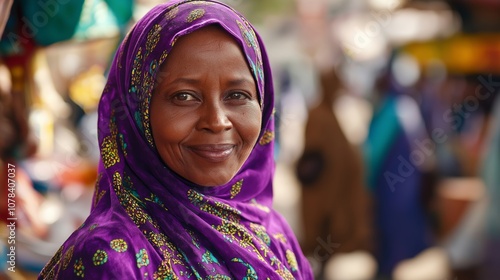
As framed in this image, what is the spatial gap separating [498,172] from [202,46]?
3713 mm

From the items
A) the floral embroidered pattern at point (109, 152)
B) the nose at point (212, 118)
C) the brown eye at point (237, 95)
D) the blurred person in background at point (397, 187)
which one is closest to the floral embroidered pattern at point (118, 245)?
the floral embroidered pattern at point (109, 152)

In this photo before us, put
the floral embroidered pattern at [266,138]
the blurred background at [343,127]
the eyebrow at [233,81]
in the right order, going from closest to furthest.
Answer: the eyebrow at [233,81] → the floral embroidered pattern at [266,138] → the blurred background at [343,127]

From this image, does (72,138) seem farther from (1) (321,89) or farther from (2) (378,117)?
(2) (378,117)

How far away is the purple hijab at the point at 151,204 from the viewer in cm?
177

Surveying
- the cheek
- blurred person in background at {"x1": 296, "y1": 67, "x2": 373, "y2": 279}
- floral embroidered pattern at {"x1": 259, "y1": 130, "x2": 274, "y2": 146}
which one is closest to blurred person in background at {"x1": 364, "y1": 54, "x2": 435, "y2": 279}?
blurred person in background at {"x1": 296, "y1": 67, "x2": 373, "y2": 279}

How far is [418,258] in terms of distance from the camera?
6059mm

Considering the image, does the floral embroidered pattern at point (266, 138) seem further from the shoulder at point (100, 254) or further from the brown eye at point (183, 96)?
the shoulder at point (100, 254)

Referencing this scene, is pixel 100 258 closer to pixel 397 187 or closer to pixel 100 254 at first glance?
pixel 100 254

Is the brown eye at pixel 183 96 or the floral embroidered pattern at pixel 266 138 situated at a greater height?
the brown eye at pixel 183 96

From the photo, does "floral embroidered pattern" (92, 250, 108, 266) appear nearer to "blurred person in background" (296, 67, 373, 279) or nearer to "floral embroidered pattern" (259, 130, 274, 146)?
"floral embroidered pattern" (259, 130, 274, 146)

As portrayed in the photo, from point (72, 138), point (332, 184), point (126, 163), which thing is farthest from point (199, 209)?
point (332, 184)

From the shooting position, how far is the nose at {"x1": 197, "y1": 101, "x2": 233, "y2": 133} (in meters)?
1.84

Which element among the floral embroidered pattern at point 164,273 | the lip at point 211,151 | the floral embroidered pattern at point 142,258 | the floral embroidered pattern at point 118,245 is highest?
the lip at point 211,151

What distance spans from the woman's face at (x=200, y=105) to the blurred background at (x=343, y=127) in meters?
0.71
